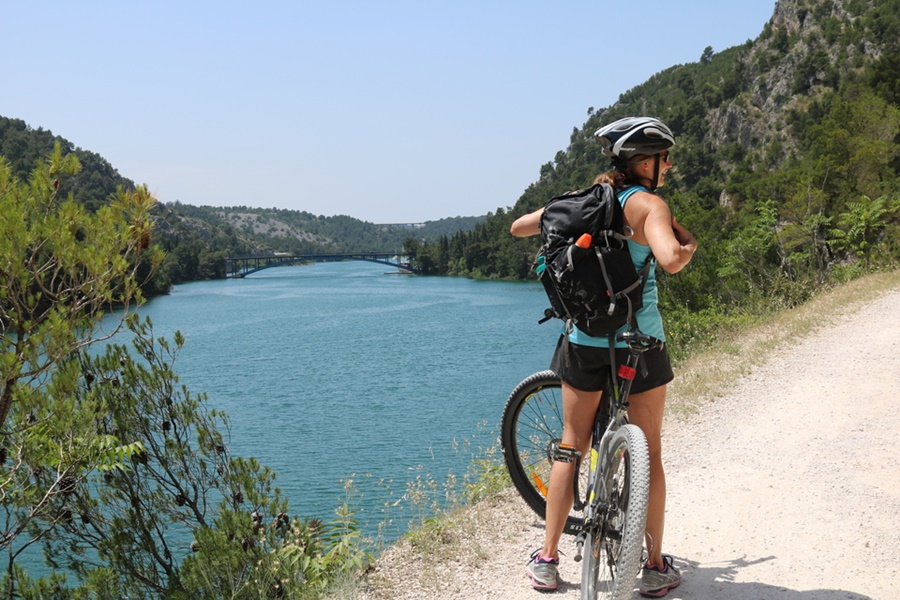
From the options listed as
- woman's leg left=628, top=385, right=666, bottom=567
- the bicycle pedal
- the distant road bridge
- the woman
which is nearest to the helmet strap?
the woman

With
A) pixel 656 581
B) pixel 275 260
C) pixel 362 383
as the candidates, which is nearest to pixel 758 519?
pixel 656 581

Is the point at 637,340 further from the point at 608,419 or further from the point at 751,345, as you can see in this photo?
the point at 751,345

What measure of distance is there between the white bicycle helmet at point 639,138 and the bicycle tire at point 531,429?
43.5 inches

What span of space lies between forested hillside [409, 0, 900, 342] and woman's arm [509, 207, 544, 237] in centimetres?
843

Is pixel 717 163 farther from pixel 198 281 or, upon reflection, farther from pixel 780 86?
pixel 198 281

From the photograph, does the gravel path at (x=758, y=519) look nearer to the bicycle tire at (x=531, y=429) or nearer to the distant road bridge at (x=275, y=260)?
the bicycle tire at (x=531, y=429)

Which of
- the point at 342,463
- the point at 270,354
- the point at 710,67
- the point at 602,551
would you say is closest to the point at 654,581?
the point at 602,551

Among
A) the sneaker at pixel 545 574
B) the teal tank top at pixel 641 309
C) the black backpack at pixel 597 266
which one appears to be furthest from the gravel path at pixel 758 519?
the black backpack at pixel 597 266

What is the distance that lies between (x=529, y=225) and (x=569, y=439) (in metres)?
0.76

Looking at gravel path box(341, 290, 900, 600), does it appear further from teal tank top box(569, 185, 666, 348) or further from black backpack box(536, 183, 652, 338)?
black backpack box(536, 183, 652, 338)

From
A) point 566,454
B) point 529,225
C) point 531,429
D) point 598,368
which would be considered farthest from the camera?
point 531,429

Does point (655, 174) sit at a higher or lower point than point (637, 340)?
higher

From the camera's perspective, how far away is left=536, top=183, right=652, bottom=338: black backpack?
241 cm

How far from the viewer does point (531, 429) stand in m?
3.64
